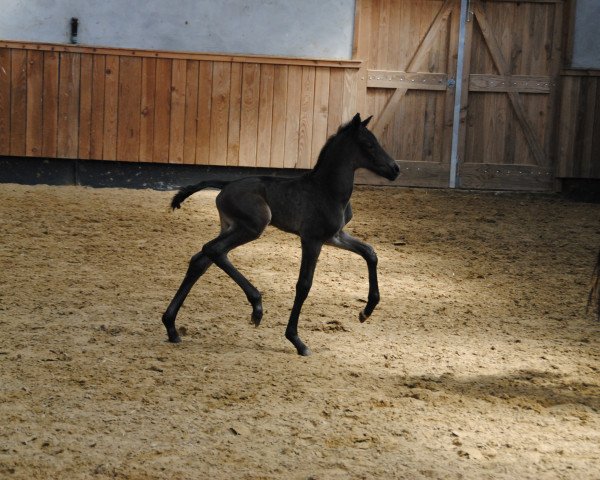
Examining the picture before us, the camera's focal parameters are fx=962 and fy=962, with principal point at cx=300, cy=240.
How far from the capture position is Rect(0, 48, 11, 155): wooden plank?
1145 cm

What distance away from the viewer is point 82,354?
532 cm

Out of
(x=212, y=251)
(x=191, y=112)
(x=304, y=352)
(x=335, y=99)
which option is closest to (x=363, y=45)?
(x=335, y=99)

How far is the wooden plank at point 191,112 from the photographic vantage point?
460 inches

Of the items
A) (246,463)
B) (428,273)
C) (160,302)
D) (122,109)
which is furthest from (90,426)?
(122,109)

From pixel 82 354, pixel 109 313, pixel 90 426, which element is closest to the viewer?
pixel 90 426

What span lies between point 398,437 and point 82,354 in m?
2.01

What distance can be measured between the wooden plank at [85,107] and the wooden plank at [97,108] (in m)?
0.04

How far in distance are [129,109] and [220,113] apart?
43.4 inches

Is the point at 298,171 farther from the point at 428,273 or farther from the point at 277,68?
the point at 428,273

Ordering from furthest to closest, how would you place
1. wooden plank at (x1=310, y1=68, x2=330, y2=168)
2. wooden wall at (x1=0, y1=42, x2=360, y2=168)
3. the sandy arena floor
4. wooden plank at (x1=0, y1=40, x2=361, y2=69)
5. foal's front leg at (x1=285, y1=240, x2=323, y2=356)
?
wooden plank at (x1=310, y1=68, x2=330, y2=168) → wooden wall at (x1=0, y1=42, x2=360, y2=168) → wooden plank at (x1=0, y1=40, x2=361, y2=69) → foal's front leg at (x1=285, y1=240, x2=323, y2=356) → the sandy arena floor

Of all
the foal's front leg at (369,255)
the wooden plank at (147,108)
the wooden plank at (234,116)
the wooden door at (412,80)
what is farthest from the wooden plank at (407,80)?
the foal's front leg at (369,255)

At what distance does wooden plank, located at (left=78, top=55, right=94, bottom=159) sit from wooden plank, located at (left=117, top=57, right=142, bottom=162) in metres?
0.36

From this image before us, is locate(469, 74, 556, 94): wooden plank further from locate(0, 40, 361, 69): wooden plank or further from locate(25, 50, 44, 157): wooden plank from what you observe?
locate(25, 50, 44, 157): wooden plank

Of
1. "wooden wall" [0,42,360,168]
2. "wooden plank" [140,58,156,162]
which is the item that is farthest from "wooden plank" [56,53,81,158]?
"wooden plank" [140,58,156,162]
